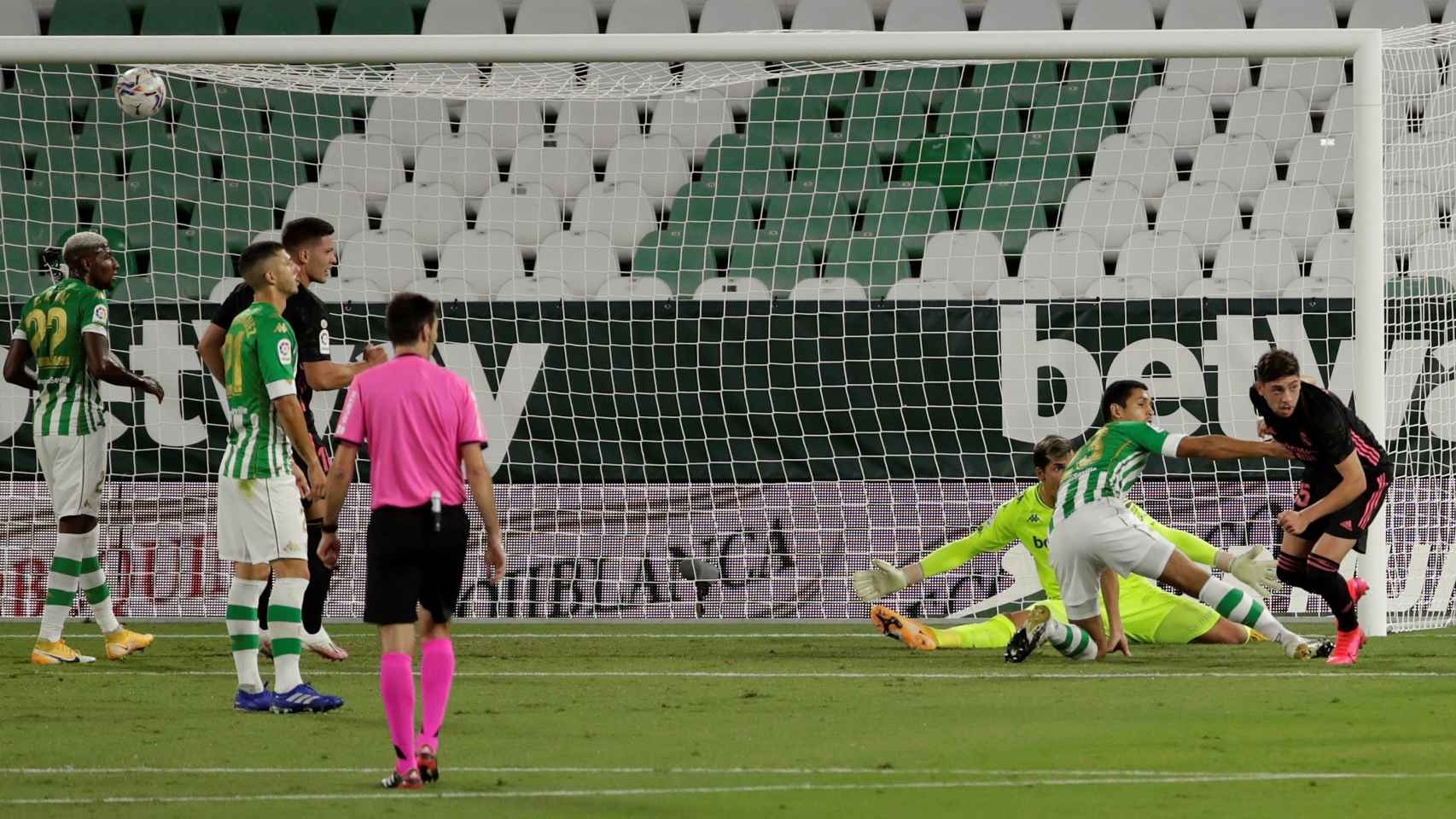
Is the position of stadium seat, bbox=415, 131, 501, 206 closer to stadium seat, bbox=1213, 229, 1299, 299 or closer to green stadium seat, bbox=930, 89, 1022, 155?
green stadium seat, bbox=930, 89, 1022, 155

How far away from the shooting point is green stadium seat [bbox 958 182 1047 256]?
1174 cm

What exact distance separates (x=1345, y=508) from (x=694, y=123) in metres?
6.09

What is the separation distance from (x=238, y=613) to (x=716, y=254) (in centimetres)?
617

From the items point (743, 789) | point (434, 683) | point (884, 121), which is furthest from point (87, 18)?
point (743, 789)

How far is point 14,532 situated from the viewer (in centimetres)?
979

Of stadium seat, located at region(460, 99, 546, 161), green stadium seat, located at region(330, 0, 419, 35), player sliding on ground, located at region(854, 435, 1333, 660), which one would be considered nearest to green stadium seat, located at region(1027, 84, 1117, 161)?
stadium seat, located at region(460, 99, 546, 161)

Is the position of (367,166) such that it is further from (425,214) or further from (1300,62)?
(1300,62)

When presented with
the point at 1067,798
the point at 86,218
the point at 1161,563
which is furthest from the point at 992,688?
the point at 86,218

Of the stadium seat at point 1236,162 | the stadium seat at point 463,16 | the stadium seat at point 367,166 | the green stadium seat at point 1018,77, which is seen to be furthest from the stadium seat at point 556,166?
the stadium seat at point 1236,162

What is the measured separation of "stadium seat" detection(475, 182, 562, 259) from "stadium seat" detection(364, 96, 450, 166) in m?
0.62

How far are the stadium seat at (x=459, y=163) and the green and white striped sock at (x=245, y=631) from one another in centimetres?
618

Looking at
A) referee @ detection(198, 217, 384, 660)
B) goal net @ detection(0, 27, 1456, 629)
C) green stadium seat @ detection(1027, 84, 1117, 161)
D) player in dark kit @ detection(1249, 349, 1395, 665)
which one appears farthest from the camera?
green stadium seat @ detection(1027, 84, 1117, 161)

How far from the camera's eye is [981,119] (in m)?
11.8

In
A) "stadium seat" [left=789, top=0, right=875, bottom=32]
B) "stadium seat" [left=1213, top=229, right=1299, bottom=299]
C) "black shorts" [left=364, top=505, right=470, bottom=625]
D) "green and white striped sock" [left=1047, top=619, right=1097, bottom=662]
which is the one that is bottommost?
"green and white striped sock" [left=1047, top=619, right=1097, bottom=662]
